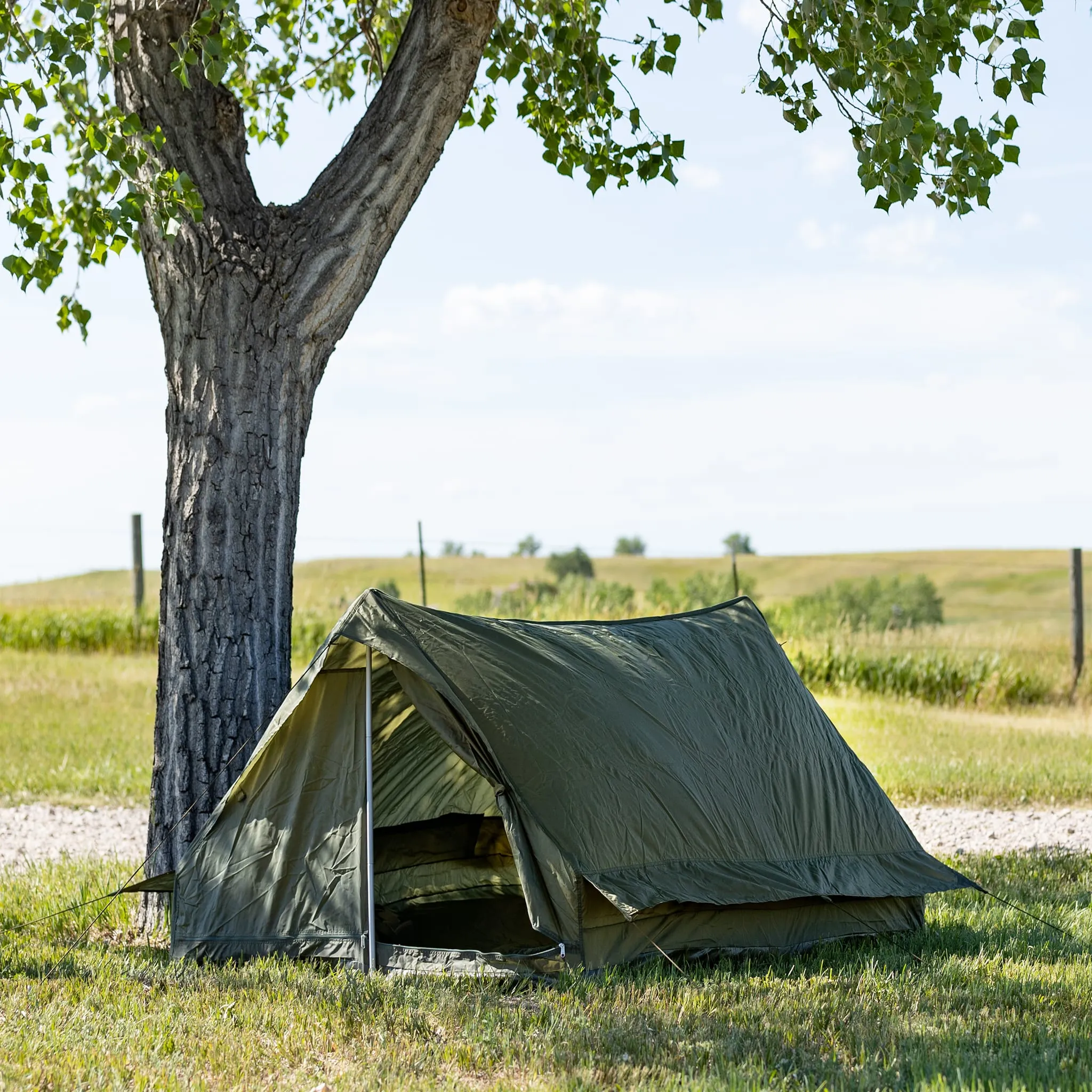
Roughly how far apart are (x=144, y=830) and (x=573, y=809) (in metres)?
5.34

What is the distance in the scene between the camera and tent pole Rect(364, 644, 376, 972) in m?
5.20

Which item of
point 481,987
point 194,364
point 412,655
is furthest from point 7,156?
point 481,987

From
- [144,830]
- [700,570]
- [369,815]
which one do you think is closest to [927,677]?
[144,830]

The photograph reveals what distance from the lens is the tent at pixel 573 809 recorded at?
5066 millimetres

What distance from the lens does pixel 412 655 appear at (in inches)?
205

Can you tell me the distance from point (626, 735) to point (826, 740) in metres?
1.32

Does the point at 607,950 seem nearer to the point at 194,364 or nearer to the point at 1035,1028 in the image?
the point at 1035,1028

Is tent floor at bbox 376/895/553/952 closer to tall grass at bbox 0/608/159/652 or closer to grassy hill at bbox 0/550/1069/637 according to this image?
grassy hill at bbox 0/550/1069/637

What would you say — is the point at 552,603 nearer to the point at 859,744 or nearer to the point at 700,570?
the point at 859,744

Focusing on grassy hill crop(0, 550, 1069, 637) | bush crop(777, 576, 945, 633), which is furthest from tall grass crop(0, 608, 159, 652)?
bush crop(777, 576, 945, 633)

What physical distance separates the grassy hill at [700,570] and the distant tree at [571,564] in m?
0.80

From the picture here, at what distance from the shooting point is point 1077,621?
15.9 meters

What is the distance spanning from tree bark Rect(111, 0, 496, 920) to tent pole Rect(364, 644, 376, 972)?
3.30 feet

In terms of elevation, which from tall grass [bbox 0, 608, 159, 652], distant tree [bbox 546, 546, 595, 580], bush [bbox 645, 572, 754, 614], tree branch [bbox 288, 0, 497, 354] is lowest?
tall grass [bbox 0, 608, 159, 652]
